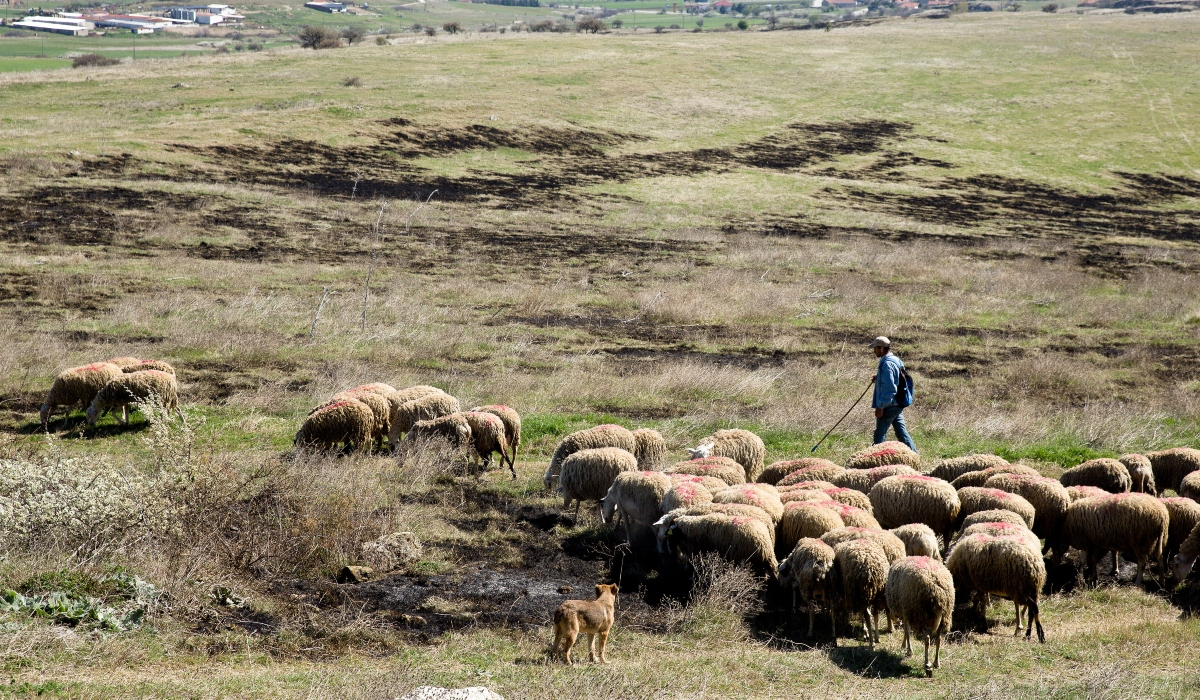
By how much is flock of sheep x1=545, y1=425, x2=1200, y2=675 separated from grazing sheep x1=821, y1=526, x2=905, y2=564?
0.6 inches

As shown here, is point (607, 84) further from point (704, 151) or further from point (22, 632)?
point (22, 632)

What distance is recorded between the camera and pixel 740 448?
14.3 metres

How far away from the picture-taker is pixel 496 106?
63.5 metres

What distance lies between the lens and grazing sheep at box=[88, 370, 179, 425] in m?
14.9

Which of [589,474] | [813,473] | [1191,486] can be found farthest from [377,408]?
[1191,486]

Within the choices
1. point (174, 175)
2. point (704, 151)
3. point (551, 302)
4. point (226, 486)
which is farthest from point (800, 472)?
point (704, 151)

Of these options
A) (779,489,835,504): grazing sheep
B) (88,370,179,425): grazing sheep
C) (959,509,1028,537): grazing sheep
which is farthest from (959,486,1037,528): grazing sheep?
(88,370,179,425): grazing sheep

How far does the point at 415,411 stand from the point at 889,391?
295 inches

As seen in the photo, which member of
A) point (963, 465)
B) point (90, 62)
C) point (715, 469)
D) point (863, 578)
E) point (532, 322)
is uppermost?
point (90, 62)

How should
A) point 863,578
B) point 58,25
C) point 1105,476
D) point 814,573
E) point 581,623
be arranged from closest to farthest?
point 581,623
point 863,578
point 814,573
point 1105,476
point 58,25

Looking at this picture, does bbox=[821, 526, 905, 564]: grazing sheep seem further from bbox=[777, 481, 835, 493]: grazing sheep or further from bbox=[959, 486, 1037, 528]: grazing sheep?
bbox=[959, 486, 1037, 528]: grazing sheep

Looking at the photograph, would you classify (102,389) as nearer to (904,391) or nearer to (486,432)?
(486,432)

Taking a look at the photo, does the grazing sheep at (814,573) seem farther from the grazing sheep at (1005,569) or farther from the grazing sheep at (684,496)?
the grazing sheep at (684,496)

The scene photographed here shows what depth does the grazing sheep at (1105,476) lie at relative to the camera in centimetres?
1291
